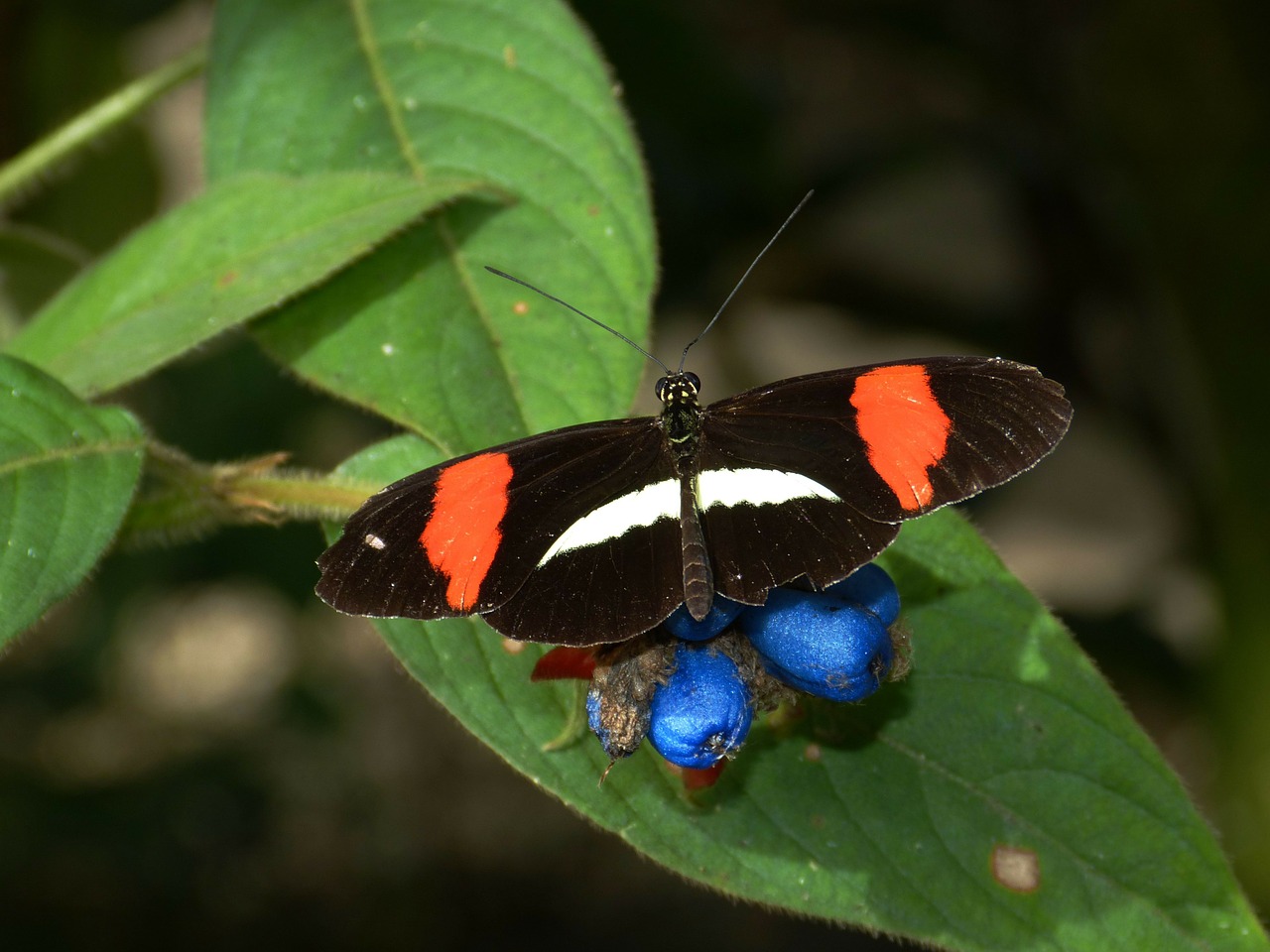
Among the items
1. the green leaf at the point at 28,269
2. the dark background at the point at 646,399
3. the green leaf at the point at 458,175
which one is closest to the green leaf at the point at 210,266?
the green leaf at the point at 458,175

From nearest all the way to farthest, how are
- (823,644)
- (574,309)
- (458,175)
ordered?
(823,644) → (574,309) → (458,175)

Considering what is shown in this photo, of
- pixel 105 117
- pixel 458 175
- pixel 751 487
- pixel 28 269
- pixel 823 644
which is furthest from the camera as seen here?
pixel 28 269

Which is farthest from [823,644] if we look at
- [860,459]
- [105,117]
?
[105,117]

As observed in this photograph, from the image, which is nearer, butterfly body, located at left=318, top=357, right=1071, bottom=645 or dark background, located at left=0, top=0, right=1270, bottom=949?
butterfly body, located at left=318, top=357, right=1071, bottom=645

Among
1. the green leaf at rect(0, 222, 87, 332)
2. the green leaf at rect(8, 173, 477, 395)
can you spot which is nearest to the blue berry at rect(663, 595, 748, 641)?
the green leaf at rect(8, 173, 477, 395)

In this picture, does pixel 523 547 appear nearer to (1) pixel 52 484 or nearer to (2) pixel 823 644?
(2) pixel 823 644

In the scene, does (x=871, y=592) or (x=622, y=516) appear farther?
(x=622, y=516)

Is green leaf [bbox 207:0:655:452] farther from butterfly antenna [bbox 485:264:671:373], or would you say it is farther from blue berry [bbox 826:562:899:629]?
blue berry [bbox 826:562:899:629]

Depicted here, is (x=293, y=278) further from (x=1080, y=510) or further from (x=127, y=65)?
(x=1080, y=510)
